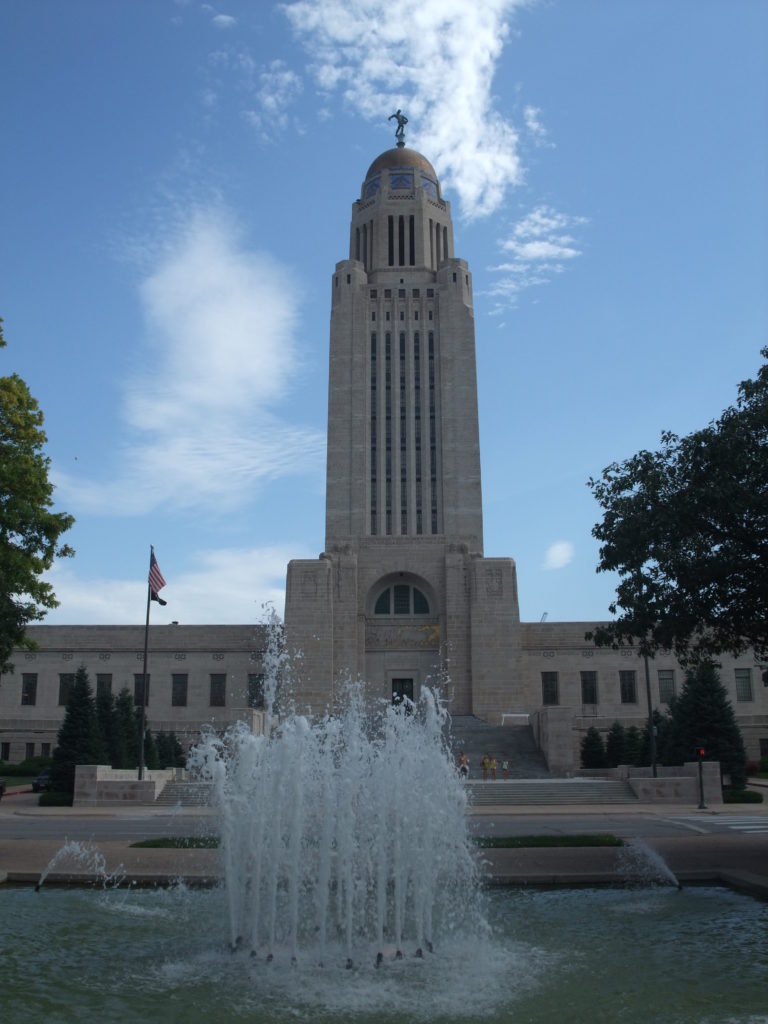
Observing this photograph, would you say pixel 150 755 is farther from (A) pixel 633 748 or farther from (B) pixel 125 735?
(A) pixel 633 748

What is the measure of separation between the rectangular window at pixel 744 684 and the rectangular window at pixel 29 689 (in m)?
38.3

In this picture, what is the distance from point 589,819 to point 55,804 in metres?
16.9

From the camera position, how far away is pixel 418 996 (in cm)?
828

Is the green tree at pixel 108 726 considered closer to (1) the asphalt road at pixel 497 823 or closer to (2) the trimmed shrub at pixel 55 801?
(2) the trimmed shrub at pixel 55 801

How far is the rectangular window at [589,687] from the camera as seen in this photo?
165 feet

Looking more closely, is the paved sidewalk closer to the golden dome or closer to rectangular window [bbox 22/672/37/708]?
rectangular window [bbox 22/672/37/708]

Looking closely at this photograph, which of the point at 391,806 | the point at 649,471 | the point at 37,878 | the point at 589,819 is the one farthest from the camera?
the point at 589,819

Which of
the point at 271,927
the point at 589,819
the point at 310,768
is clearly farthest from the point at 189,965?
the point at 589,819

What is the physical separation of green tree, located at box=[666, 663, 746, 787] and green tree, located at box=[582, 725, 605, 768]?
501 centimetres

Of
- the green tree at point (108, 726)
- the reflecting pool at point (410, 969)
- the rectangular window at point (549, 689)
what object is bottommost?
the reflecting pool at point (410, 969)

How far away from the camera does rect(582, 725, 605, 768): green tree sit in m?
41.2

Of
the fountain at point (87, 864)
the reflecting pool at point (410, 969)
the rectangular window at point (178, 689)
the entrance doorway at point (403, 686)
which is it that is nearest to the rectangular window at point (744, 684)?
the entrance doorway at point (403, 686)

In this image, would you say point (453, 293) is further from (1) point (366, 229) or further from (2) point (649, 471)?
(2) point (649, 471)

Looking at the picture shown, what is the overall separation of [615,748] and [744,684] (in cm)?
1373
